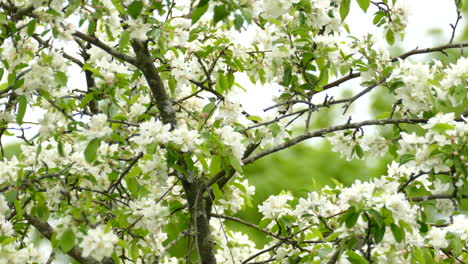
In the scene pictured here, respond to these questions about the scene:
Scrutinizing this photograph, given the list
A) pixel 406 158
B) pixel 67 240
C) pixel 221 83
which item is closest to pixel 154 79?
pixel 221 83

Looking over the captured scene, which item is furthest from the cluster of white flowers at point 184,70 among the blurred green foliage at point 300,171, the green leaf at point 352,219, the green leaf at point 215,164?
the blurred green foliage at point 300,171

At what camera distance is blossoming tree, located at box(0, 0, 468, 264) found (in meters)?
3.09

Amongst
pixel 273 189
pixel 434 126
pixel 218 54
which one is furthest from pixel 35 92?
pixel 273 189

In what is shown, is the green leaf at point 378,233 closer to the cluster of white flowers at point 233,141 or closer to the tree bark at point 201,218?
the cluster of white flowers at point 233,141

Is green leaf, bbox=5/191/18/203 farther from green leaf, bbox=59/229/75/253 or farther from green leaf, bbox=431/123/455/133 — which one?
green leaf, bbox=431/123/455/133

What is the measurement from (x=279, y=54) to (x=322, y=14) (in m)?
0.28

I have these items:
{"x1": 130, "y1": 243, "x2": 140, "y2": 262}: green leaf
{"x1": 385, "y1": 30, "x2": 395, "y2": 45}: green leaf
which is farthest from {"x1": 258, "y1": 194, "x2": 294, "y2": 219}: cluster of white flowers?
{"x1": 385, "y1": 30, "x2": 395, "y2": 45}: green leaf

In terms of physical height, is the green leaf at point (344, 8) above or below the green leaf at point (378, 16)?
below

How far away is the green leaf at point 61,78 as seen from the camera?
3.07 meters

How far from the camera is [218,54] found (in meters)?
3.99

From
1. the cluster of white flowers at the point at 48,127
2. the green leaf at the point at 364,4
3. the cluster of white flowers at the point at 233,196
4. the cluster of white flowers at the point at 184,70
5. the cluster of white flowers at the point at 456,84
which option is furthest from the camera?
the cluster of white flowers at the point at 233,196

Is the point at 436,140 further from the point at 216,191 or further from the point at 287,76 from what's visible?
the point at 216,191

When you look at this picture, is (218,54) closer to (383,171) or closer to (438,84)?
(438,84)

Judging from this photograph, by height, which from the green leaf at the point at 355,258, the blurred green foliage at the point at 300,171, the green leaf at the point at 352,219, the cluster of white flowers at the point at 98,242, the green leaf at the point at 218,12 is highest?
the blurred green foliage at the point at 300,171
